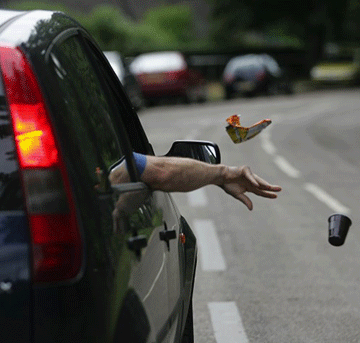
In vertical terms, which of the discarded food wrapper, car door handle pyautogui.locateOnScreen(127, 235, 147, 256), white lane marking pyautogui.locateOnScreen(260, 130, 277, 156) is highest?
the discarded food wrapper

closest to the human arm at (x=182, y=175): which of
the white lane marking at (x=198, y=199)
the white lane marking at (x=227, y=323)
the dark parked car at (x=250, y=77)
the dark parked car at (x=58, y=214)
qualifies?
the dark parked car at (x=58, y=214)

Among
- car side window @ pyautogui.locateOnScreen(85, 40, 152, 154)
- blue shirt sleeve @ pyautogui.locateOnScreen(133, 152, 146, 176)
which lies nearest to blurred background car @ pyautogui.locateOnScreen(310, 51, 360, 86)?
car side window @ pyautogui.locateOnScreen(85, 40, 152, 154)

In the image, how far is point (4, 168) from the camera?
2.35 metres

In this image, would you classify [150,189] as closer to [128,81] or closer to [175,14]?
[128,81]

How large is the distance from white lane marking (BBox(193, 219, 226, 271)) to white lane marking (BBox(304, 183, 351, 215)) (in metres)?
1.50

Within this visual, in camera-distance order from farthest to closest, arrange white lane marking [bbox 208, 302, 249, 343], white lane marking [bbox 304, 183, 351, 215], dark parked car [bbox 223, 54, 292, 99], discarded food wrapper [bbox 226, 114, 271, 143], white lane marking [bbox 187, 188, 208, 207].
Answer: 1. dark parked car [bbox 223, 54, 292, 99]
2. white lane marking [bbox 187, 188, 208, 207]
3. white lane marking [bbox 304, 183, 351, 215]
4. white lane marking [bbox 208, 302, 249, 343]
5. discarded food wrapper [bbox 226, 114, 271, 143]

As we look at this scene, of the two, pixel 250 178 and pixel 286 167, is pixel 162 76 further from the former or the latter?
pixel 250 178

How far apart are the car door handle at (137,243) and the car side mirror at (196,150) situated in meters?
0.76

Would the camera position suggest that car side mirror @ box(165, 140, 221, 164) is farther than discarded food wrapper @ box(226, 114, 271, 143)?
Yes

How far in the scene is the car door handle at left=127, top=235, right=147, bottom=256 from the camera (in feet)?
8.73

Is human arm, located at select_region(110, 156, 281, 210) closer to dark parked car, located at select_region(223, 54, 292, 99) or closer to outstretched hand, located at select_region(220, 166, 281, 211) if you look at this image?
outstretched hand, located at select_region(220, 166, 281, 211)

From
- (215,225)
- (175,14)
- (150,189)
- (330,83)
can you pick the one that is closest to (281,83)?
(330,83)

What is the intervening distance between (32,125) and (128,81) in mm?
24969

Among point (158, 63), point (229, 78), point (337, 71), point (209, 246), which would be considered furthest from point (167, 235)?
point (337, 71)
